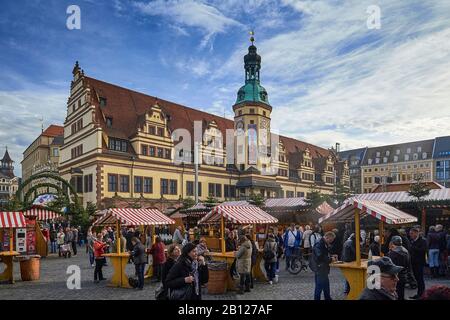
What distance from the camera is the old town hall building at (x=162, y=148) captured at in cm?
4038

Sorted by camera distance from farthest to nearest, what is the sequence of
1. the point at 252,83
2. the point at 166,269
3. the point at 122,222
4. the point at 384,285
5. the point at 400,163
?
the point at 400,163 → the point at 252,83 → the point at 122,222 → the point at 166,269 → the point at 384,285

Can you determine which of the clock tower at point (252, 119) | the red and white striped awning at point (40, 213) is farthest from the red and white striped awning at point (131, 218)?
the clock tower at point (252, 119)

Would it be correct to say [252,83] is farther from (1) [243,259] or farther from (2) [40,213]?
(1) [243,259]

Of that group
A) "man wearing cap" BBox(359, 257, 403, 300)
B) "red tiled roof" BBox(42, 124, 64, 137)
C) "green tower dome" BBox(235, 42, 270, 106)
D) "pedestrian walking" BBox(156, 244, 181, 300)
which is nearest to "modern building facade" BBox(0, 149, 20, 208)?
"red tiled roof" BBox(42, 124, 64, 137)

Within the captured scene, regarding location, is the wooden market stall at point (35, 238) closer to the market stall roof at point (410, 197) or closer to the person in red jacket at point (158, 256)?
the person in red jacket at point (158, 256)

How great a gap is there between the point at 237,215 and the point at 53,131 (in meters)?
90.9

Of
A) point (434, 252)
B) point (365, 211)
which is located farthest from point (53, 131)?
point (365, 211)

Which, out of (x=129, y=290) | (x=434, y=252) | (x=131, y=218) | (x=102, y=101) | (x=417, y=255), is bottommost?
(x=129, y=290)

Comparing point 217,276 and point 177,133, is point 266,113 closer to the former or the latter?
point 177,133

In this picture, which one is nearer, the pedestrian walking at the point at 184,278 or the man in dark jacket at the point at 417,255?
the pedestrian walking at the point at 184,278

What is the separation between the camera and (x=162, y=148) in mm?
44969

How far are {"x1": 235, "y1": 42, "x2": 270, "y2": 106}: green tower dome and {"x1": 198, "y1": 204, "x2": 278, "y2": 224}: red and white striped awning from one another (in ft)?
133

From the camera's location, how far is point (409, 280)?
1214cm
